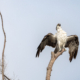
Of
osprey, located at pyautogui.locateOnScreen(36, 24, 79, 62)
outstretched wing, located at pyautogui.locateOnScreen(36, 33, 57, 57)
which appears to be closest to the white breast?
osprey, located at pyautogui.locateOnScreen(36, 24, 79, 62)

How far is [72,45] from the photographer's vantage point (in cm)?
873

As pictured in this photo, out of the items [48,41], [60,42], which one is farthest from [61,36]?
[48,41]

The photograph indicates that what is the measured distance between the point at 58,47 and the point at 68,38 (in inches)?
29.3

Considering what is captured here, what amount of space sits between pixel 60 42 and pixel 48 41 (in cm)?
69

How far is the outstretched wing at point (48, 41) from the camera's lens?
850cm

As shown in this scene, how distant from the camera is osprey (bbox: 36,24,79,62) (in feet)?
27.8

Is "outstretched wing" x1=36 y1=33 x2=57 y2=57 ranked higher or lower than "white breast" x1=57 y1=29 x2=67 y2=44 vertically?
lower

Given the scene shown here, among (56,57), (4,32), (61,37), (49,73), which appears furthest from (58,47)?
(4,32)

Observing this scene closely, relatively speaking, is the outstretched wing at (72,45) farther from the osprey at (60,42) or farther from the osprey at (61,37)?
the osprey at (61,37)

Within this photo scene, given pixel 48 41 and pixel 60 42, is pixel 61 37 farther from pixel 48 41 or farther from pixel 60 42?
pixel 48 41

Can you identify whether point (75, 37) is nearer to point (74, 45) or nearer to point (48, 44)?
point (74, 45)

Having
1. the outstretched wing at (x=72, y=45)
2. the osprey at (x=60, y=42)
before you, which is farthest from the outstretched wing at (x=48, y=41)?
the outstretched wing at (x=72, y=45)

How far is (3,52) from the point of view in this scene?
9.61 metres

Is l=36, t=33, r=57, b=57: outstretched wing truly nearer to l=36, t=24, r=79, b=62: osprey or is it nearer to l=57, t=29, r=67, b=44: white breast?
l=36, t=24, r=79, b=62: osprey
